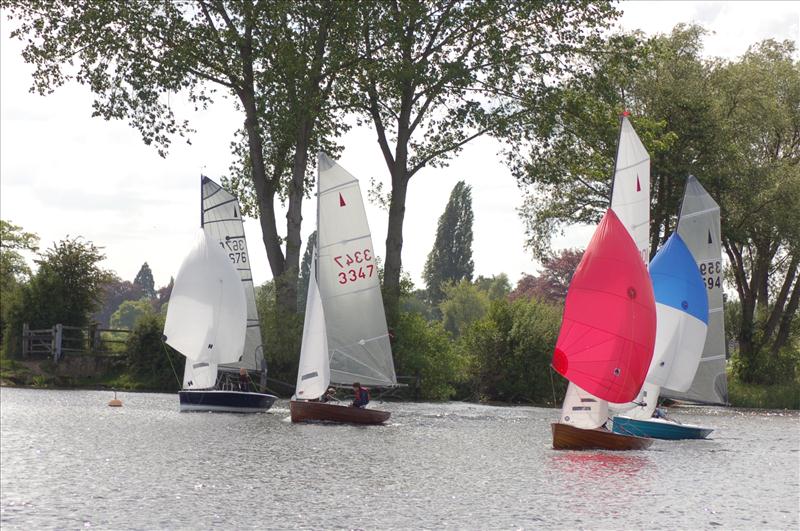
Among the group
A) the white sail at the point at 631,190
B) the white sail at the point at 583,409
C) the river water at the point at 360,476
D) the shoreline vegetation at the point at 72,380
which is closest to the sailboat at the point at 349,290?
the river water at the point at 360,476

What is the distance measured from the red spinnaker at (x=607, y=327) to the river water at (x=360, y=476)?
1.98 metres

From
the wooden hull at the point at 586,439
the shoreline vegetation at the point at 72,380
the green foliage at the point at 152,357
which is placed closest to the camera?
the wooden hull at the point at 586,439

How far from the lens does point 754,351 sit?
60375 millimetres

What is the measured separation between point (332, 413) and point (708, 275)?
12.6 m

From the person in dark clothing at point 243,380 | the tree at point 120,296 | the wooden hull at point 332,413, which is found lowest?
the wooden hull at point 332,413

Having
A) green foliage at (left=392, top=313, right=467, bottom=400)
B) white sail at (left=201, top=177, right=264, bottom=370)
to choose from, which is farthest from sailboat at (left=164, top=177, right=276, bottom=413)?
green foliage at (left=392, top=313, right=467, bottom=400)

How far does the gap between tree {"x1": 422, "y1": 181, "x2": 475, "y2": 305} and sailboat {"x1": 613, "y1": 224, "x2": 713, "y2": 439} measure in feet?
242

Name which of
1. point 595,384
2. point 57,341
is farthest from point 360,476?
point 57,341

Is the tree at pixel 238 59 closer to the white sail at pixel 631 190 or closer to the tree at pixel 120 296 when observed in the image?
the white sail at pixel 631 190

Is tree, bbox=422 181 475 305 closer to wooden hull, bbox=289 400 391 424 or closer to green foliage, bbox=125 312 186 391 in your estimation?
green foliage, bbox=125 312 186 391

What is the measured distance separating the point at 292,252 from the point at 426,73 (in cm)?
958

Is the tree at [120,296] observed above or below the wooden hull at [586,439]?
above

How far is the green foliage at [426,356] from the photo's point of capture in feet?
164

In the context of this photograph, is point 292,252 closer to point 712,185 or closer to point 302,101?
point 302,101
